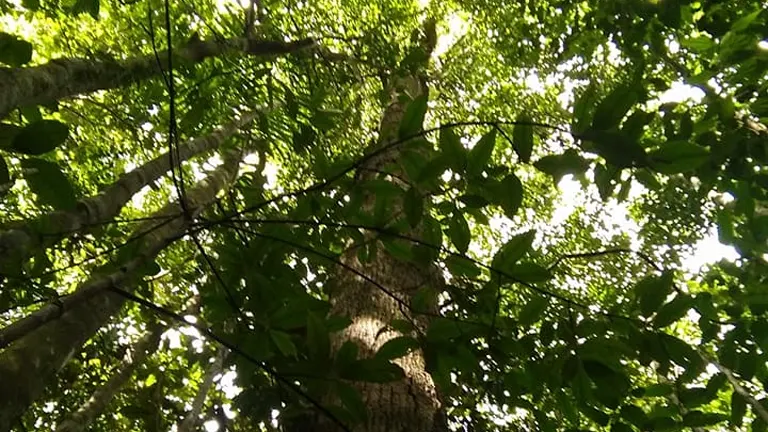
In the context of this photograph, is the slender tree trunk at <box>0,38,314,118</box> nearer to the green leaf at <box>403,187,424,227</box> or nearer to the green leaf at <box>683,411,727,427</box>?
the green leaf at <box>403,187,424,227</box>

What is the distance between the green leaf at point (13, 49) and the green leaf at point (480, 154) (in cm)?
93

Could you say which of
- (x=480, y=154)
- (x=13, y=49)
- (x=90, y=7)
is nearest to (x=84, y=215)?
(x=90, y=7)

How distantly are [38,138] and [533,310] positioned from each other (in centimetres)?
111

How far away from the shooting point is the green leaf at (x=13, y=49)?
3.72 feet

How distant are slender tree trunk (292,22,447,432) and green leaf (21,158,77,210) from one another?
68 centimetres

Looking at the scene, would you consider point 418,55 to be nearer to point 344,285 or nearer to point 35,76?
point 35,76

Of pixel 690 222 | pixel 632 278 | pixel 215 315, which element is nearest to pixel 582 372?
pixel 215 315

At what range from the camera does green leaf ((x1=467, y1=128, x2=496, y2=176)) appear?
4.06 feet

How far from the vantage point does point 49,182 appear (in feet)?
3.37

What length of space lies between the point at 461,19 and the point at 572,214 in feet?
10.5

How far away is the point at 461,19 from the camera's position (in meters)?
8.32

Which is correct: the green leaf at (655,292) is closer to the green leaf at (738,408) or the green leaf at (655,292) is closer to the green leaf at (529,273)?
the green leaf at (529,273)

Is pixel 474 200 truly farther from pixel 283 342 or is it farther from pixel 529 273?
pixel 283 342

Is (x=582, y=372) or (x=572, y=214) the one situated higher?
(x=572, y=214)
